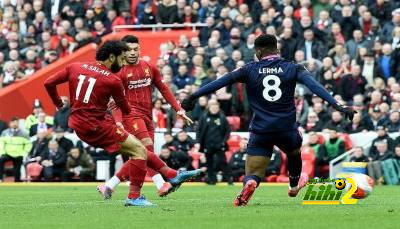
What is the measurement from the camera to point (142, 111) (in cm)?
1739

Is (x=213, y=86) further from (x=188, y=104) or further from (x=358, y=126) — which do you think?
(x=358, y=126)

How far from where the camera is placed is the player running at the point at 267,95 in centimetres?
1492

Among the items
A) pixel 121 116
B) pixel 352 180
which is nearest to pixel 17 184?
pixel 121 116

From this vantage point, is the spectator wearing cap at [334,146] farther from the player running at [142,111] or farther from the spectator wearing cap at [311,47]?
the player running at [142,111]

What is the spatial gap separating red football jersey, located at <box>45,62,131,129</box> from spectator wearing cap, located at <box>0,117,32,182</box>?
13535mm

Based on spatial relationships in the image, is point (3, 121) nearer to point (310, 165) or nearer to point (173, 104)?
point (310, 165)

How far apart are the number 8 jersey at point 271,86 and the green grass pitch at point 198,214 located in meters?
1.07

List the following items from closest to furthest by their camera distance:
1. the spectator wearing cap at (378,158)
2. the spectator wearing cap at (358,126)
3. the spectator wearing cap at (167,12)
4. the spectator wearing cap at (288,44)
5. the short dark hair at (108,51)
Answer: the short dark hair at (108,51)
the spectator wearing cap at (378,158)
the spectator wearing cap at (358,126)
the spectator wearing cap at (288,44)
the spectator wearing cap at (167,12)

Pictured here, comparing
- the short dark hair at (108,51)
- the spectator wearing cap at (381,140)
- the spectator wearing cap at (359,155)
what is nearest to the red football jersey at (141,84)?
the short dark hair at (108,51)

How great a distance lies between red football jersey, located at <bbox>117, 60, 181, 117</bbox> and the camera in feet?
56.4

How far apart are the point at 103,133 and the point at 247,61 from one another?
45.0ft

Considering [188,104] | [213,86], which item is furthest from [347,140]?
[188,104]

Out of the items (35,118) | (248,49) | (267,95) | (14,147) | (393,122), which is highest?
(267,95)

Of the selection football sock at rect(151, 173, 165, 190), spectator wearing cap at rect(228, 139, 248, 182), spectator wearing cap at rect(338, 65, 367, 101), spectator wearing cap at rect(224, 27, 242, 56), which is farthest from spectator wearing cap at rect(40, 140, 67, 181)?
football sock at rect(151, 173, 165, 190)
